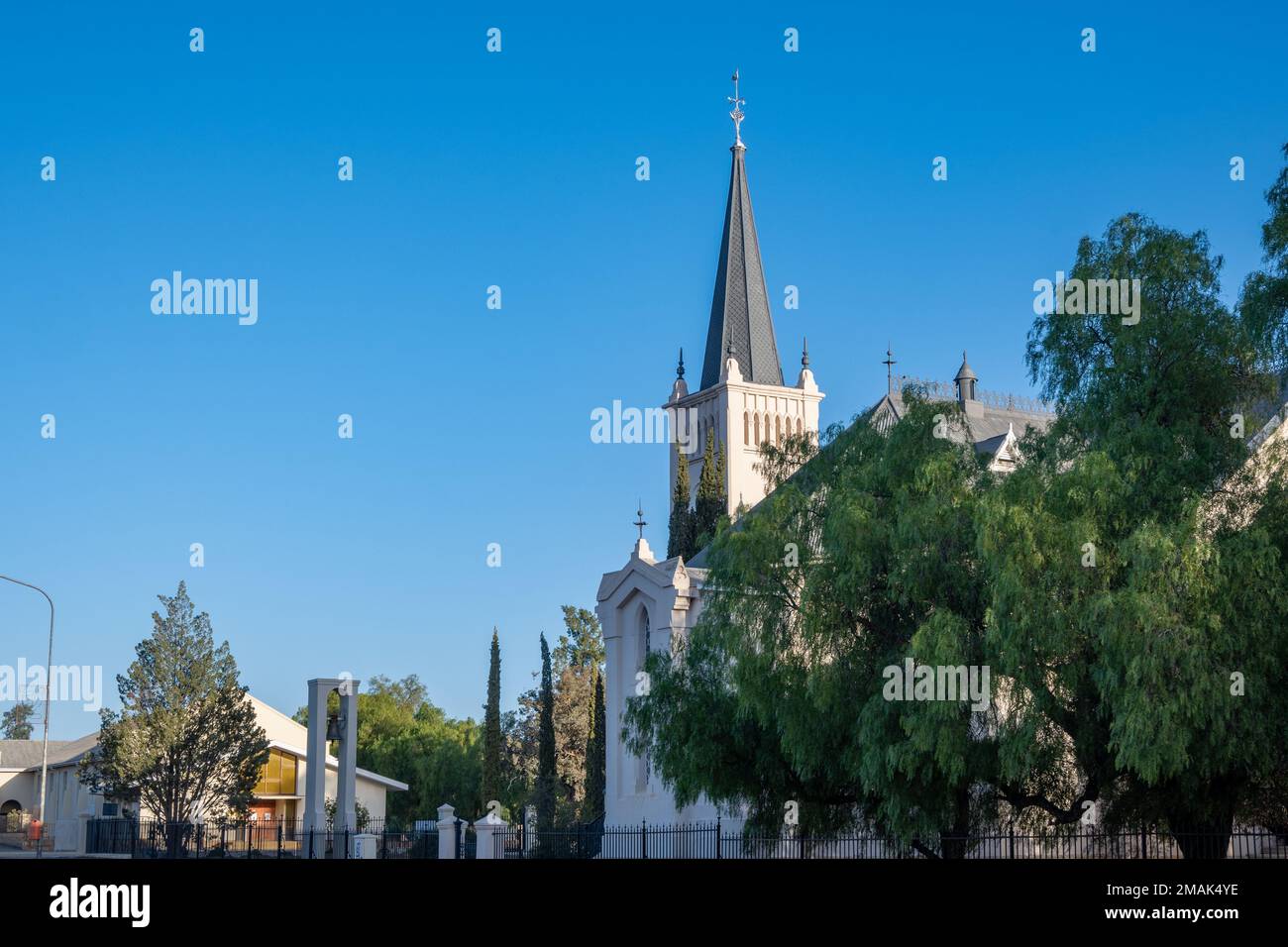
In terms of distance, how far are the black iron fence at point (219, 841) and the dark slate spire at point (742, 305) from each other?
4835 centimetres

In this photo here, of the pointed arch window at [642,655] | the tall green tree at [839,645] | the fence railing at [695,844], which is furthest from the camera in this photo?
the pointed arch window at [642,655]

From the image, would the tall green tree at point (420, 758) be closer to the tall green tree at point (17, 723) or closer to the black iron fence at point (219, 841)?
the black iron fence at point (219, 841)

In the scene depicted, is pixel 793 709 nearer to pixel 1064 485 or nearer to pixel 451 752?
pixel 1064 485

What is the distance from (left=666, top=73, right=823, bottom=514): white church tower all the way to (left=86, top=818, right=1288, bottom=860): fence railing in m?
37.9

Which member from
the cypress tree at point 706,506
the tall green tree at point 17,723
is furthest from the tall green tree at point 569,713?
the tall green tree at point 17,723

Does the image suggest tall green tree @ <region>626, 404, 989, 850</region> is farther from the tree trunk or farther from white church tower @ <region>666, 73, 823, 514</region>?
white church tower @ <region>666, 73, 823, 514</region>

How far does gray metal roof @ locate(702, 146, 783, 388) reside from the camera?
87562mm

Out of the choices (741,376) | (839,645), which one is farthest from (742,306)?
(839,645)

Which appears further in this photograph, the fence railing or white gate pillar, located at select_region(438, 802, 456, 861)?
white gate pillar, located at select_region(438, 802, 456, 861)

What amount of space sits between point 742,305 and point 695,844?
5495 cm

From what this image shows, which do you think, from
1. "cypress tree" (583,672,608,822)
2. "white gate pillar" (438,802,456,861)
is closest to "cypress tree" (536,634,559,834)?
"cypress tree" (583,672,608,822)

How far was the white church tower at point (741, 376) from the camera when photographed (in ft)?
281
